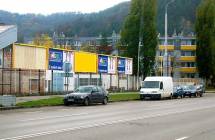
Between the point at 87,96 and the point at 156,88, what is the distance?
1574cm

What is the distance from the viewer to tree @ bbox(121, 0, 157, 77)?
249 feet

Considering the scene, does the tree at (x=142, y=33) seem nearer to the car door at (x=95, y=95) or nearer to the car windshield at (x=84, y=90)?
the car door at (x=95, y=95)

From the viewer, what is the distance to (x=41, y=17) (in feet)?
489

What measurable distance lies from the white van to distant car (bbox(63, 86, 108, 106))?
1169 cm

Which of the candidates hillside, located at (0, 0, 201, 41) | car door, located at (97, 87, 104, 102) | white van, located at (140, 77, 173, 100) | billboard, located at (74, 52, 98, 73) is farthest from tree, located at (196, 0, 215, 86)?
car door, located at (97, 87, 104, 102)

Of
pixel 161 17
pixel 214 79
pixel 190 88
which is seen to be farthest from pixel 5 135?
pixel 161 17

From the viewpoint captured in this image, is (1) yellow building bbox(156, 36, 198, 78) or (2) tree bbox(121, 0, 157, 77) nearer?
(2) tree bbox(121, 0, 157, 77)

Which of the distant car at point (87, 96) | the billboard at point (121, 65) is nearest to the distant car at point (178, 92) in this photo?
the billboard at point (121, 65)

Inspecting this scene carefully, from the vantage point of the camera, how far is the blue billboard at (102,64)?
62.2m

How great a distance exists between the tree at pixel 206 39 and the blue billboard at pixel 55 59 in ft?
166

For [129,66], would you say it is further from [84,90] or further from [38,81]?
[84,90]

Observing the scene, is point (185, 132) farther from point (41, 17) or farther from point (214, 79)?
point (41, 17)

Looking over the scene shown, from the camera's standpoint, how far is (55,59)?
52750mm

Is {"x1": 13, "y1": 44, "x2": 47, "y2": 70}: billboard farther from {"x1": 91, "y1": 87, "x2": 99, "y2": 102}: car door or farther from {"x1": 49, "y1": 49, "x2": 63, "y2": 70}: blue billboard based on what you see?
{"x1": 91, "y1": 87, "x2": 99, "y2": 102}: car door
